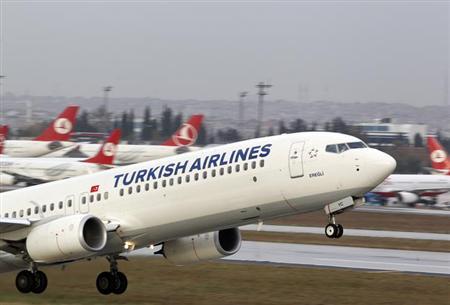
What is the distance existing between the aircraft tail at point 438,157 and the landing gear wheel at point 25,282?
233 feet

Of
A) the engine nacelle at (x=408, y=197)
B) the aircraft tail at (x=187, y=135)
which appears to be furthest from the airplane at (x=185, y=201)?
the aircraft tail at (x=187, y=135)

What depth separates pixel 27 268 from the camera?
104 ft

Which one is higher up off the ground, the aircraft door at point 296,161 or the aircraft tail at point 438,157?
the aircraft door at point 296,161

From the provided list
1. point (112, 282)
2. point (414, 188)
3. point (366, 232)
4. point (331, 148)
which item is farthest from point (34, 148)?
point (331, 148)

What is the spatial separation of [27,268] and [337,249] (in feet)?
66.8

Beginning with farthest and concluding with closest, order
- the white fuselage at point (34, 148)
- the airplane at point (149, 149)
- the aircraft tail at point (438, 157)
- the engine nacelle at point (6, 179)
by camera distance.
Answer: the white fuselage at point (34, 148)
the airplane at point (149, 149)
the aircraft tail at point (438, 157)
the engine nacelle at point (6, 179)

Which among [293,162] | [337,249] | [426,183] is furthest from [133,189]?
[426,183]

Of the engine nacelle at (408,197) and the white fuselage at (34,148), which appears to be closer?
the engine nacelle at (408,197)

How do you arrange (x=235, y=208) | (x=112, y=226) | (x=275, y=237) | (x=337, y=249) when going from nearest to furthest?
1. (x=235, y=208)
2. (x=112, y=226)
3. (x=337, y=249)
4. (x=275, y=237)

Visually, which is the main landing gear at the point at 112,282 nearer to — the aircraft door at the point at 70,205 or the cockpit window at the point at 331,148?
the aircraft door at the point at 70,205

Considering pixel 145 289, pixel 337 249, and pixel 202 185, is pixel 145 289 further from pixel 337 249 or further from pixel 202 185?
pixel 337 249

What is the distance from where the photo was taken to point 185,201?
28312 millimetres

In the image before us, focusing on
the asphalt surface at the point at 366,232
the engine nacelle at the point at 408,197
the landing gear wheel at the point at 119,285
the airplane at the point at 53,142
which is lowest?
the engine nacelle at the point at 408,197

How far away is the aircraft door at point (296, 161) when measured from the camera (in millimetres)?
26484
